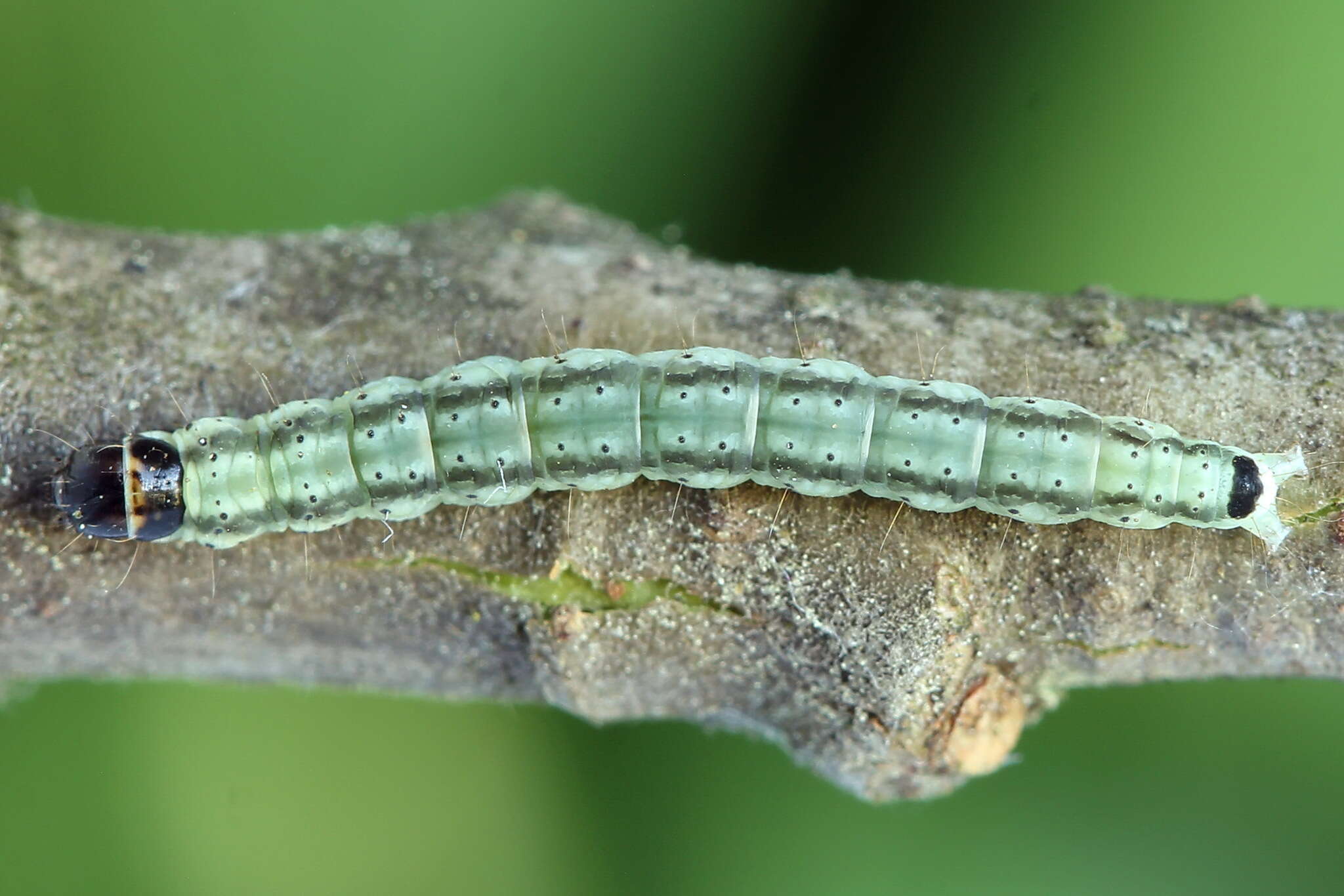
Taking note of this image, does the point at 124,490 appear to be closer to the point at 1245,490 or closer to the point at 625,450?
the point at 625,450

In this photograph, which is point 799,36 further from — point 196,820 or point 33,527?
point 196,820

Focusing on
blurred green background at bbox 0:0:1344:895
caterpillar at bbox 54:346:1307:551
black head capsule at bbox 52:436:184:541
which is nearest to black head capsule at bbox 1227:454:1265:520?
caterpillar at bbox 54:346:1307:551

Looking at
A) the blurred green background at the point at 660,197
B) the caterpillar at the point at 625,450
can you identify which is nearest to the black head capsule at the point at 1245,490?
the caterpillar at the point at 625,450

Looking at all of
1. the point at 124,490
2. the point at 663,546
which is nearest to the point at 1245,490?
the point at 663,546

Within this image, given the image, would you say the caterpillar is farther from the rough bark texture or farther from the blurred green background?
the blurred green background

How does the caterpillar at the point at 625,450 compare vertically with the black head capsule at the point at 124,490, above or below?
above

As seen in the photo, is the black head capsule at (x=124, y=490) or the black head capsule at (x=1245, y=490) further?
the black head capsule at (x=124, y=490)

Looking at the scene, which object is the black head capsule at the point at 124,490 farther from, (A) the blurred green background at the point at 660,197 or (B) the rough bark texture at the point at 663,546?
(A) the blurred green background at the point at 660,197
